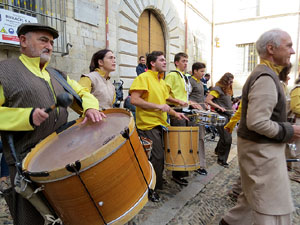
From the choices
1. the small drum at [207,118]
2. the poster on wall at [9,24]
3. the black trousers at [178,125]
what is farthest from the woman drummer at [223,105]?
the poster on wall at [9,24]

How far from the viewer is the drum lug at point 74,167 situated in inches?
49.4

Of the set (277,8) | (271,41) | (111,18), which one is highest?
(277,8)

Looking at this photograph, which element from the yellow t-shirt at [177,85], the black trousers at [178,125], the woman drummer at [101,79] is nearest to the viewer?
the woman drummer at [101,79]

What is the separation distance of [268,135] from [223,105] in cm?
295

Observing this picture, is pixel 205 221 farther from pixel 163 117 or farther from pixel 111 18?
pixel 111 18

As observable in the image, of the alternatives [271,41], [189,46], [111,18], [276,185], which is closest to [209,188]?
[276,185]

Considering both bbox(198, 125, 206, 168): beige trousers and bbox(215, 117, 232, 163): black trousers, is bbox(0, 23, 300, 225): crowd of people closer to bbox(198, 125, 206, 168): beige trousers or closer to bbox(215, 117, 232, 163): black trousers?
bbox(198, 125, 206, 168): beige trousers

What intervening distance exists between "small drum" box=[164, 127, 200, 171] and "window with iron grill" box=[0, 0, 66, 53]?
12.2 ft

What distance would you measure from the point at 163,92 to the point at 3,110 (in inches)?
84.1

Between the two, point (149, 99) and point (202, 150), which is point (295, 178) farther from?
point (149, 99)

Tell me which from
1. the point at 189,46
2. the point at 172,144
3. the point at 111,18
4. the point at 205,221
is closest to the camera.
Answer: the point at 205,221

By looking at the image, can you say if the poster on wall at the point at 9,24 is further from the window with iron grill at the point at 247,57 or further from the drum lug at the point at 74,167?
the window with iron grill at the point at 247,57

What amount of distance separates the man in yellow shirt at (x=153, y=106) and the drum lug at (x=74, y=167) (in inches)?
68.9

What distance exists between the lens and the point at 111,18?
6.98 m
